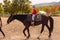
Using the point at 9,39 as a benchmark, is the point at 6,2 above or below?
below

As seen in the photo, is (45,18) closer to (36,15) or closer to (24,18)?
(36,15)

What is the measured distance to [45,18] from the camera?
42.2 feet

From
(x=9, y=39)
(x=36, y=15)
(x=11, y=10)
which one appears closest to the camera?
(x=9, y=39)

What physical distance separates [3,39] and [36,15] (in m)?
2.71

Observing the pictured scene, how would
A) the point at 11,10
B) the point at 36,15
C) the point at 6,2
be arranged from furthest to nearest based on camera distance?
the point at 6,2
the point at 11,10
the point at 36,15

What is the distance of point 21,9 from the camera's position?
59.7 m

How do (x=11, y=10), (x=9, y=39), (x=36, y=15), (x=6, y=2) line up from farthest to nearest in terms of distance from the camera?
(x=6, y=2) < (x=11, y=10) < (x=36, y=15) < (x=9, y=39)

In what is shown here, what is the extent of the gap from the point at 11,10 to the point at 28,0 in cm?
801

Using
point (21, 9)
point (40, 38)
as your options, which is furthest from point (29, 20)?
point (21, 9)

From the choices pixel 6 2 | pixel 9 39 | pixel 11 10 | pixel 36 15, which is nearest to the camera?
pixel 9 39

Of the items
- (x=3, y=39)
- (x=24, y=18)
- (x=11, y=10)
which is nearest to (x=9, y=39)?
(x=3, y=39)

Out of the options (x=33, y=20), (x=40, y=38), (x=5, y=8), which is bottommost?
(x=5, y=8)

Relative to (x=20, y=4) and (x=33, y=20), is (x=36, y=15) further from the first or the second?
(x=20, y=4)

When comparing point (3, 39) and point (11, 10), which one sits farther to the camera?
point (11, 10)
